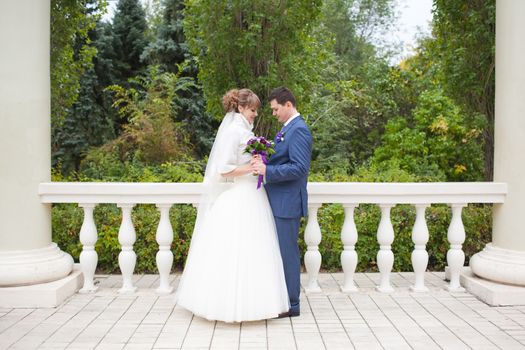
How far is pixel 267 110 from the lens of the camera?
25.2 feet

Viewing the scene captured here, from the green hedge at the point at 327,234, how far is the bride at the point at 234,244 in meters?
2.11

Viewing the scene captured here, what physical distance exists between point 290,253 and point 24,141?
2.65m

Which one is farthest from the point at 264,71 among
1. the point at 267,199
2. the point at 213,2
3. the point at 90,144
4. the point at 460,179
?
the point at 90,144

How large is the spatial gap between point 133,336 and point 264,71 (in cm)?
456

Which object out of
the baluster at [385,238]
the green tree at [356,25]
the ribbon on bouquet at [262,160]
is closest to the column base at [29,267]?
the ribbon on bouquet at [262,160]

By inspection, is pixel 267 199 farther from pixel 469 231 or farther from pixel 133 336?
pixel 469 231

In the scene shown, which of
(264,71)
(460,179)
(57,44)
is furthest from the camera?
(460,179)

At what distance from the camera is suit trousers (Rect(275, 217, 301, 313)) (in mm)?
4941

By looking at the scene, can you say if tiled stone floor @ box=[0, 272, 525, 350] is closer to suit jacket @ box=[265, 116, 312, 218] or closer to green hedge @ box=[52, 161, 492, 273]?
suit jacket @ box=[265, 116, 312, 218]

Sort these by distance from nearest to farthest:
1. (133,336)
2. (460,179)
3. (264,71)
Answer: (133,336) < (264,71) < (460,179)

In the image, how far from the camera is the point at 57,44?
8906 millimetres

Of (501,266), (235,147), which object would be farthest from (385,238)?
(235,147)

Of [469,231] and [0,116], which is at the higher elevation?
[0,116]

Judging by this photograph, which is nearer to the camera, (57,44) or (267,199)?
(267,199)
